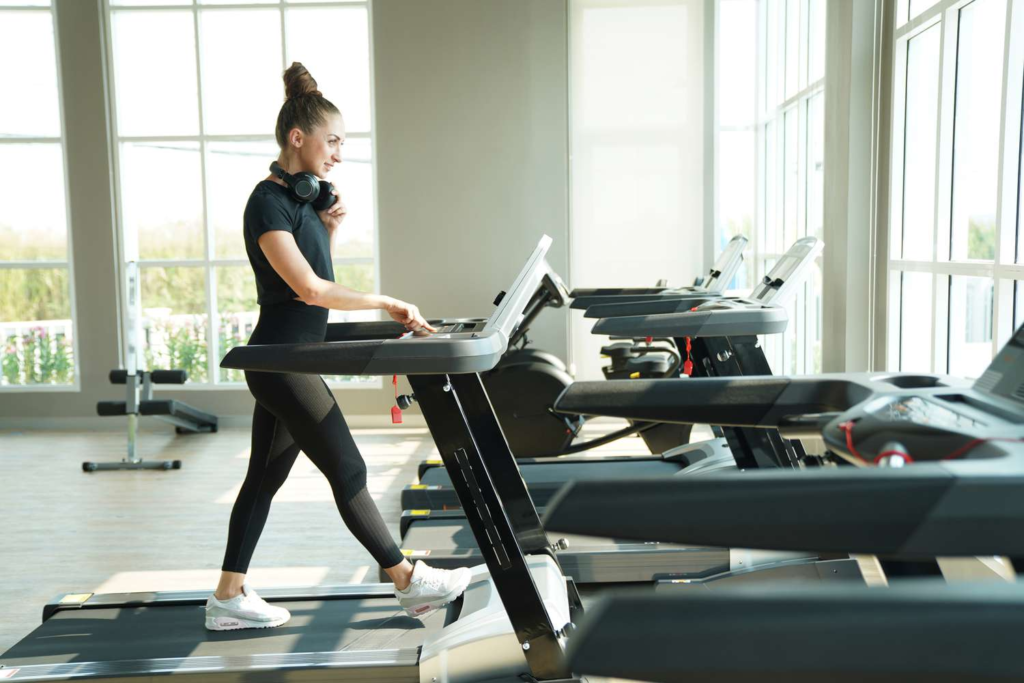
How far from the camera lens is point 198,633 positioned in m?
2.47

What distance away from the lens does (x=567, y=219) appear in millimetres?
6141

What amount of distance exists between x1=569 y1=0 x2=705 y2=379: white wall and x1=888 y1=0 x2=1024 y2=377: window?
110 inches

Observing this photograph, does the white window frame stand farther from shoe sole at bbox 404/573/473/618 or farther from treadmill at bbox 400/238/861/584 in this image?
shoe sole at bbox 404/573/473/618

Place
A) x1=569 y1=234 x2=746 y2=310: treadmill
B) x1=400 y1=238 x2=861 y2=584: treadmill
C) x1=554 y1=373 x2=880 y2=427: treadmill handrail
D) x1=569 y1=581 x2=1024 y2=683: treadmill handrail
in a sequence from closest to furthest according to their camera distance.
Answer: x1=569 y1=581 x2=1024 y2=683: treadmill handrail < x1=554 y1=373 x2=880 y2=427: treadmill handrail < x1=400 y1=238 x2=861 y2=584: treadmill < x1=569 y1=234 x2=746 y2=310: treadmill

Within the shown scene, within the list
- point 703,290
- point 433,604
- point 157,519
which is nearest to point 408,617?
point 433,604

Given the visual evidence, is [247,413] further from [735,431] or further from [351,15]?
[735,431]

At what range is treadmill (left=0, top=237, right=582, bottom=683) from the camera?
5.81 ft

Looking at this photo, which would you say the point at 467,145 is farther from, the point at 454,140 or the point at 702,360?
the point at 702,360

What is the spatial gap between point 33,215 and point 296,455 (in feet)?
16.6

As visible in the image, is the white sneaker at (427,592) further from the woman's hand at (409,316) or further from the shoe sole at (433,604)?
the woman's hand at (409,316)

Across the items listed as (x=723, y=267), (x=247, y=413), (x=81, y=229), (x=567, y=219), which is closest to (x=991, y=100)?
(x=723, y=267)

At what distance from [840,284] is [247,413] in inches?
166

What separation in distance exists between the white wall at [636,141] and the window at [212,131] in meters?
1.46

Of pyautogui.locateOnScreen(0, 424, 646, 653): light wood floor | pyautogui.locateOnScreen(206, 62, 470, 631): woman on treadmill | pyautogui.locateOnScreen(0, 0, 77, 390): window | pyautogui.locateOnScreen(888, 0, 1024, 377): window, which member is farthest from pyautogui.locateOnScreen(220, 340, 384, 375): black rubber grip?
pyautogui.locateOnScreen(0, 0, 77, 390): window
